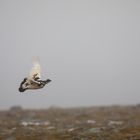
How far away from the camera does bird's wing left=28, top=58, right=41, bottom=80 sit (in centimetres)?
2033

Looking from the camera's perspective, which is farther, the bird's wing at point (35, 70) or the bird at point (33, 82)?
the bird's wing at point (35, 70)

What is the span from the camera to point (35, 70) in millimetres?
20562

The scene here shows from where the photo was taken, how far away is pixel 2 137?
36.4m

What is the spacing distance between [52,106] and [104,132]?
259 feet

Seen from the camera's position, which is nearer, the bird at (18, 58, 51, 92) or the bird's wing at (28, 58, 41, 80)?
the bird at (18, 58, 51, 92)

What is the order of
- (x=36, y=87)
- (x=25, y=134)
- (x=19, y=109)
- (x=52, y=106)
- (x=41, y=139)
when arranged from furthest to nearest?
1. (x=52, y=106)
2. (x=19, y=109)
3. (x=25, y=134)
4. (x=41, y=139)
5. (x=36, y=87)

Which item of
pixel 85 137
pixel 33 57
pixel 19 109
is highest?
pixel 19 109

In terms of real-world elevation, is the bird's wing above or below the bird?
above

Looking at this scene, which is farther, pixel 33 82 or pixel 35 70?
pixel 35 70

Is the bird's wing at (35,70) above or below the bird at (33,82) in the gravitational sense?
above

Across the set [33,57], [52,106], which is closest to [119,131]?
[33,57]

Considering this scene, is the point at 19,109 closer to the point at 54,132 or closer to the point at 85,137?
the point at 54,132

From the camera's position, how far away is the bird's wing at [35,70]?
20.3m

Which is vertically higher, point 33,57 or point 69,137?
point 33,57
